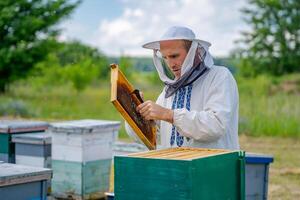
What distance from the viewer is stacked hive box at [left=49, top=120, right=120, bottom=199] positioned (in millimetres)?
5391

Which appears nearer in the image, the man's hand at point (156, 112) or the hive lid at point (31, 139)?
the man's hand at point (156, 112)

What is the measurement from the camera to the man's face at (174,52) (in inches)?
117

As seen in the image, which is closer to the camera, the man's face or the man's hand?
the man's hand

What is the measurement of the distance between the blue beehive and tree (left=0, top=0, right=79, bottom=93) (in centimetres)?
1374

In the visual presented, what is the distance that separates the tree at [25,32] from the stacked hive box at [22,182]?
14667mm

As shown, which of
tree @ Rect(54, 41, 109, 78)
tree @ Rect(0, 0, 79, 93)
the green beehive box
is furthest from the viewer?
tree @ Rect(54, 41, 109, 78)

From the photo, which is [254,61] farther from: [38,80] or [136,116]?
[136,116]

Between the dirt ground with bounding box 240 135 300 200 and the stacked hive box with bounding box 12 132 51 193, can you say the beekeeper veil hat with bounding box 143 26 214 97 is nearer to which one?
the stacked hive box with bounding box 12 132 51 193

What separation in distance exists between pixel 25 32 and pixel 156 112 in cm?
1607

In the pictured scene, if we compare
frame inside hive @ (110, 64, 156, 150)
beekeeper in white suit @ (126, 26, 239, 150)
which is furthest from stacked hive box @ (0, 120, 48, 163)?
→ frame inside hive @ (110, 64, 156, 150)

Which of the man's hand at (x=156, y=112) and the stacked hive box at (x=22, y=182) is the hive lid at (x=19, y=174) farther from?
the man's hand at (x=156, y=112)

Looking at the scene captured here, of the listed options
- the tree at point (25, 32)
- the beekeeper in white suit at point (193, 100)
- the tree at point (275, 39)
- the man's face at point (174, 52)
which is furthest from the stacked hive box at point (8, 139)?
the tree at point (275, 39)

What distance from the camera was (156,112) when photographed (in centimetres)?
275

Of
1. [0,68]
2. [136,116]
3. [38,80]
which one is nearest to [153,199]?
[136,116]
